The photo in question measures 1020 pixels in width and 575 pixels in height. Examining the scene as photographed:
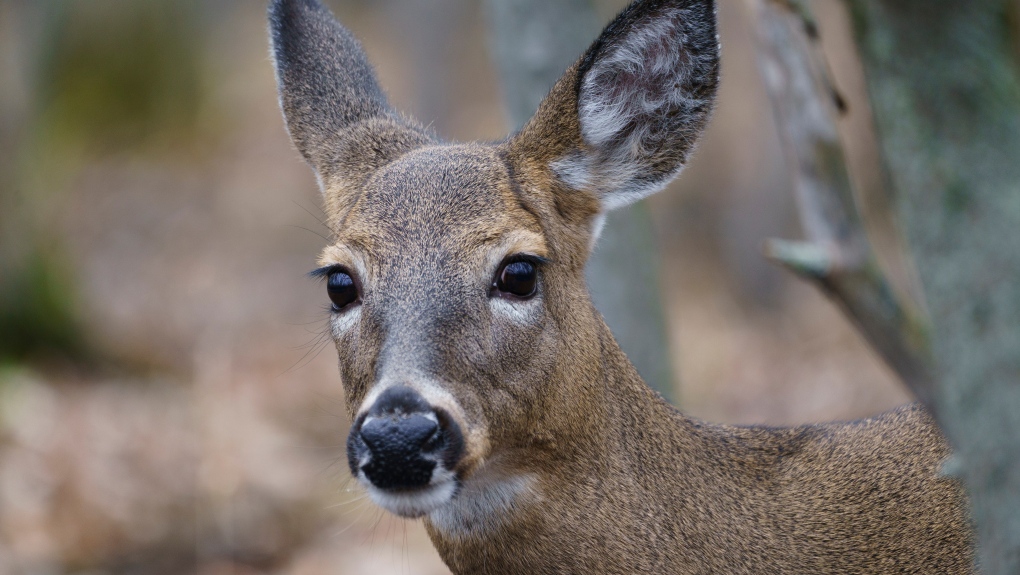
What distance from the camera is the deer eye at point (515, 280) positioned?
427cm

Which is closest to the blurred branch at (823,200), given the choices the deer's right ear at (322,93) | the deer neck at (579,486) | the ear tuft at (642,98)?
the ear tuft at (642,98)

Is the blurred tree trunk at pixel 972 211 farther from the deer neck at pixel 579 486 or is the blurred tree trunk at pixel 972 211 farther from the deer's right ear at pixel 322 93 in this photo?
the deer's right ear at pixel 322 93

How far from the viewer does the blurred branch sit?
207 inches

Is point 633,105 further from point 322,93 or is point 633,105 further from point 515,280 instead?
point 322,93

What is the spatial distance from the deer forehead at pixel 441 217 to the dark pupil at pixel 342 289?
2.6 inches

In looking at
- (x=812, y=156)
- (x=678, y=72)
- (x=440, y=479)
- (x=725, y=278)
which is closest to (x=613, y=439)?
(x=440, y=479)

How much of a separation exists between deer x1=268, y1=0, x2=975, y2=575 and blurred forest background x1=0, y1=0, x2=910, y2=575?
52 cm

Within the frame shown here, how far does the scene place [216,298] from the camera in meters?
16.8

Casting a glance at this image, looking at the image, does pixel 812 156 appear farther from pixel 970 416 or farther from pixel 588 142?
pixel 970 416

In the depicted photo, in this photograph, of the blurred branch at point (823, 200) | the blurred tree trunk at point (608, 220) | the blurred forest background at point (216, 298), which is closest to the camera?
the blurred branch at point (823, 200)

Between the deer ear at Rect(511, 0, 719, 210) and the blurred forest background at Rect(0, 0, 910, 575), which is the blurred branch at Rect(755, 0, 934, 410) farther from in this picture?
the deer ear at Rect(511, 0, 719, 210)

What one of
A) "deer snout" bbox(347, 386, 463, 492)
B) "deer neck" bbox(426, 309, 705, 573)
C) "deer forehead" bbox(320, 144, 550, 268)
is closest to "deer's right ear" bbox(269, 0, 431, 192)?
"deer forehead" bbox(320, 144, 550, 268)

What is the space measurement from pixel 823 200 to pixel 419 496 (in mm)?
2652

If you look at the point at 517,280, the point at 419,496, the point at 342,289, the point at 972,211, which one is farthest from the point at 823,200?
the point at 972,211
